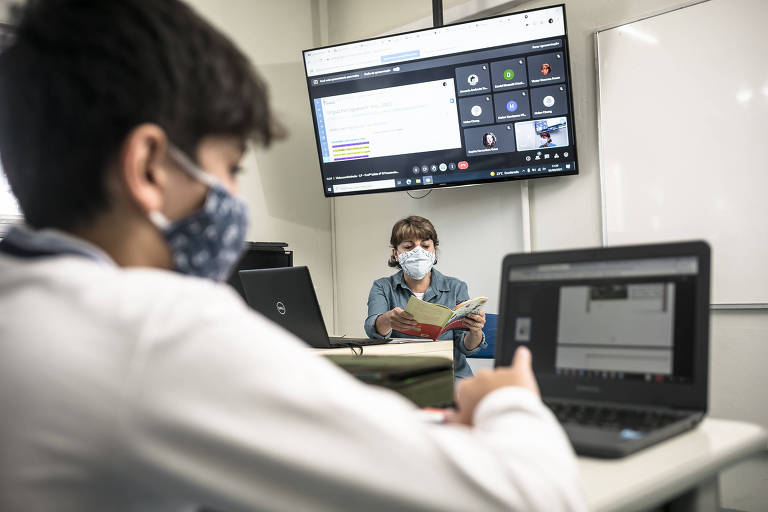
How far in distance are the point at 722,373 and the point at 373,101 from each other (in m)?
2.17

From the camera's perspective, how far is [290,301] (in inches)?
92.7

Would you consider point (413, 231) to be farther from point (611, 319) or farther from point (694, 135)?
point (611, 319)

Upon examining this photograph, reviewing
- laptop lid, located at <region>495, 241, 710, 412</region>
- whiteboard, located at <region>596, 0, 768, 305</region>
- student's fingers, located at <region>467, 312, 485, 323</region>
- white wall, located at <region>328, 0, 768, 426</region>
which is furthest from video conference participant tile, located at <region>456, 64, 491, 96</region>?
laptop lid, located at <region>495, 241, 710, 412</region>

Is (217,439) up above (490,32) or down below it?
below

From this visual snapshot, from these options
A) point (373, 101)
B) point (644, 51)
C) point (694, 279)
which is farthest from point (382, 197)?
point (694, 279)

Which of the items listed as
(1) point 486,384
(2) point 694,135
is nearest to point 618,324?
(1) point 486,384

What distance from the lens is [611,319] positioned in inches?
42.1

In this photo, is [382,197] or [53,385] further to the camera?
[382,197]

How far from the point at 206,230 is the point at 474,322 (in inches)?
89.3

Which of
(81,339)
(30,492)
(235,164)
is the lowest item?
(30,492)

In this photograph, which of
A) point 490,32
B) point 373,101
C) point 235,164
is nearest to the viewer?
point 235,164

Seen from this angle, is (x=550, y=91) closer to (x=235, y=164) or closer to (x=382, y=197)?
(x=382, y=197)

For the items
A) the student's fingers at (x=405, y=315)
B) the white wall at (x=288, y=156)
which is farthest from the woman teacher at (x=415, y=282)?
the white wall at (x=288, y=156)

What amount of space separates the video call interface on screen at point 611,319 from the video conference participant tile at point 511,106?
88.4 inches
